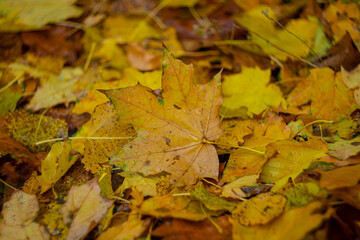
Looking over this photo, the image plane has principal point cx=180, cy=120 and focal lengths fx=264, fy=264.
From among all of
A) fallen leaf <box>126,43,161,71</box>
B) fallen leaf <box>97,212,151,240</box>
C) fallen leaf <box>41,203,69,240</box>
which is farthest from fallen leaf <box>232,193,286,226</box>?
fallen leaf <box>126,43,161,71</box>

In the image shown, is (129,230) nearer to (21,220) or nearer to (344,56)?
(21,220)

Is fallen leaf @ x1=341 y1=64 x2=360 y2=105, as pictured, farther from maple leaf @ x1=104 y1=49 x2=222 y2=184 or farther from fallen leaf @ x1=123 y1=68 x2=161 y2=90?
fallen leaf @ x1=123 y1=68 x2=161 y2=90

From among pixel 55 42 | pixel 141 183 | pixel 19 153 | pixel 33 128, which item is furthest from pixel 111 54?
pixel 141 183

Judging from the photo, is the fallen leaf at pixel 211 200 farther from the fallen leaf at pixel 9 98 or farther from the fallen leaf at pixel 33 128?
the fallen leaf at pixel 9 98

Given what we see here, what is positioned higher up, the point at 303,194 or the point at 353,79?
the point at 353,79

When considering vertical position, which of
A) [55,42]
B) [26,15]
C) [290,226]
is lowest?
[290,226]

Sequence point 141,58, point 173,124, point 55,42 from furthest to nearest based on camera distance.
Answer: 1. point 55,42
2. point 141,58
3. point 173,124

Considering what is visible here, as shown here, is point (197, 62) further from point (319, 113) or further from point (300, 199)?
point (300, 199)
